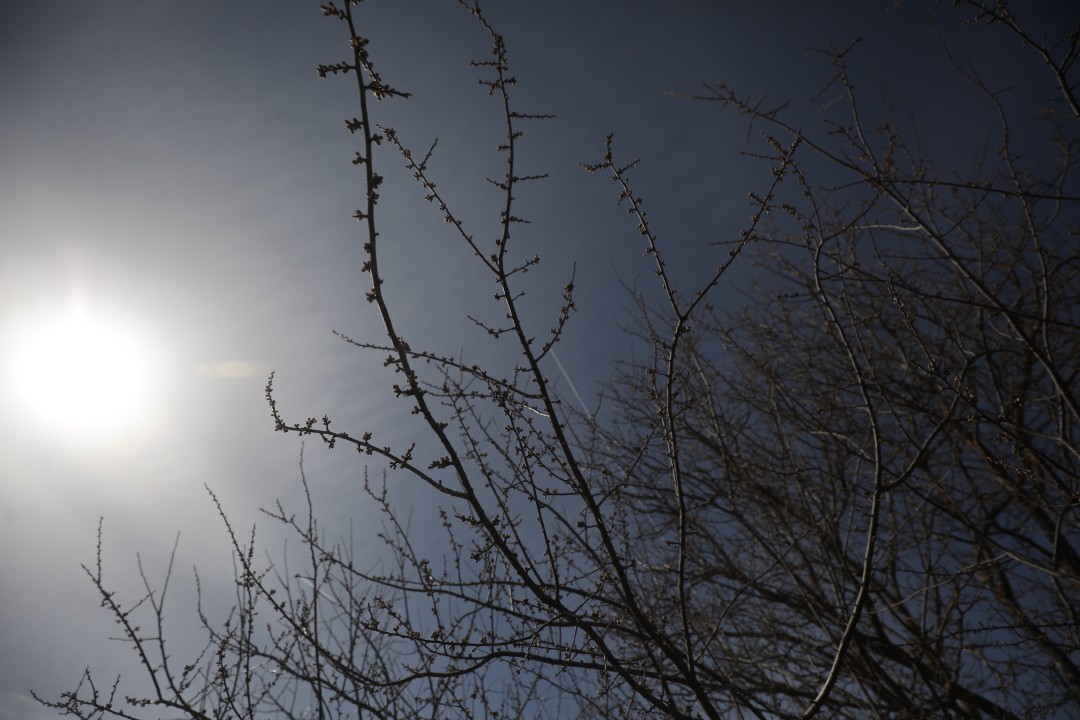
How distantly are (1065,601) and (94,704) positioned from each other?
5807 mm

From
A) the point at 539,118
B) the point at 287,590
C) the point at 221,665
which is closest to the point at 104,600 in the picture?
the point at 221,665

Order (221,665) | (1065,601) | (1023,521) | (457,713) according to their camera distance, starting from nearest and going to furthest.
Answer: (221,665), (457,713), (1065,601), (1023,521)

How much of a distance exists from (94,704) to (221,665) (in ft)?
1.96

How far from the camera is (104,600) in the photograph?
283cm

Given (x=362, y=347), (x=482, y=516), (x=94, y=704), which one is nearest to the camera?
(x=482, y=516)

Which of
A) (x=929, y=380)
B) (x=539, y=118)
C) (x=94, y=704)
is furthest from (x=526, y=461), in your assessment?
(x=929, y=380)

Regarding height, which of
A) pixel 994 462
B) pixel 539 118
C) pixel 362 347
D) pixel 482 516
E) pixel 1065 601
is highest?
pixel 1065 601

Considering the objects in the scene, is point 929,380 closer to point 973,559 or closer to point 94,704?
point 973,559

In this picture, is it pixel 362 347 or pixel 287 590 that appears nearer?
pixel 362 347

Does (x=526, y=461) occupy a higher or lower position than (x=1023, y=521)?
lower

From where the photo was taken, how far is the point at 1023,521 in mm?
4477

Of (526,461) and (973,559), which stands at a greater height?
(973,559)

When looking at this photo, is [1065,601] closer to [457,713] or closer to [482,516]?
[457,713]

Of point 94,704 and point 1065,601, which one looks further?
point 1065,601
